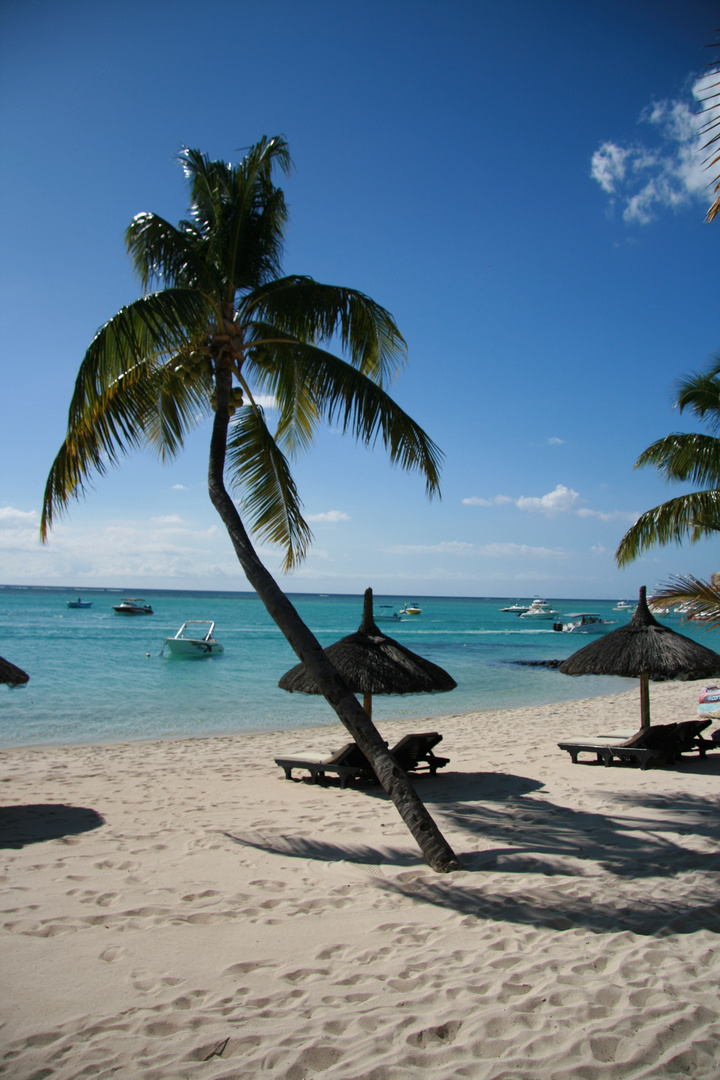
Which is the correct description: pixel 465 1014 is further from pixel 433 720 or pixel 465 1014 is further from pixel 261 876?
pixel 433 720

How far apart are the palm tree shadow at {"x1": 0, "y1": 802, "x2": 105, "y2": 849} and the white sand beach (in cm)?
3

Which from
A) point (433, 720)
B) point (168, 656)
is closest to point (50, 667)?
point (168, 656)

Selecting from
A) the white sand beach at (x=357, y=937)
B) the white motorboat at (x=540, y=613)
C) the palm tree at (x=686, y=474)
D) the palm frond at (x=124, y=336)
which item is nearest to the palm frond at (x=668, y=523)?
the palm tree at (x=686, y=474)

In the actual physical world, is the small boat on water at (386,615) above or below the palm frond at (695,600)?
below

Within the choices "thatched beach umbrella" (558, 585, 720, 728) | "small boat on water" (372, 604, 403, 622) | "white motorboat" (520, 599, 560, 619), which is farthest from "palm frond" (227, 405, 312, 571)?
"white motorboat" (520, 599, 560, 619)

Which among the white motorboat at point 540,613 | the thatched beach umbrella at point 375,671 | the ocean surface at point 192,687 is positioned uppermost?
the thatched beach umbrella at point 375,671

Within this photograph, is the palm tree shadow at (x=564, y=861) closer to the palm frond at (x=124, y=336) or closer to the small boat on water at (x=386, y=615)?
the palm frond at (x=124, y=336)

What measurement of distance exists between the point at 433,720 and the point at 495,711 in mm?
2480

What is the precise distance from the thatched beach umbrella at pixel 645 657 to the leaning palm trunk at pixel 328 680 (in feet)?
15.7

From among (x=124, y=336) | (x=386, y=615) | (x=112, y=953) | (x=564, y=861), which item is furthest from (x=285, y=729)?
(x=386, y=615)

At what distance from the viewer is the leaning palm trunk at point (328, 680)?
4.77 m

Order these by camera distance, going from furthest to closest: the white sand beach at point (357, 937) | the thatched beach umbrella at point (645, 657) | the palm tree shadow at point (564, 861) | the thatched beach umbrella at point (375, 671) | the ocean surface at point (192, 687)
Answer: the ocean surface at point (192, 687)
the thatched beach umbrella at point (645, 657)
the thatched beach umbrella at point (375, 671)
the palm tree shadow at point (564, 861)
the white sand beach at point (357, 937)

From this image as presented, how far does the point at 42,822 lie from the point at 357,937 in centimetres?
374

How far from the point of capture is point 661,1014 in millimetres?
2844
